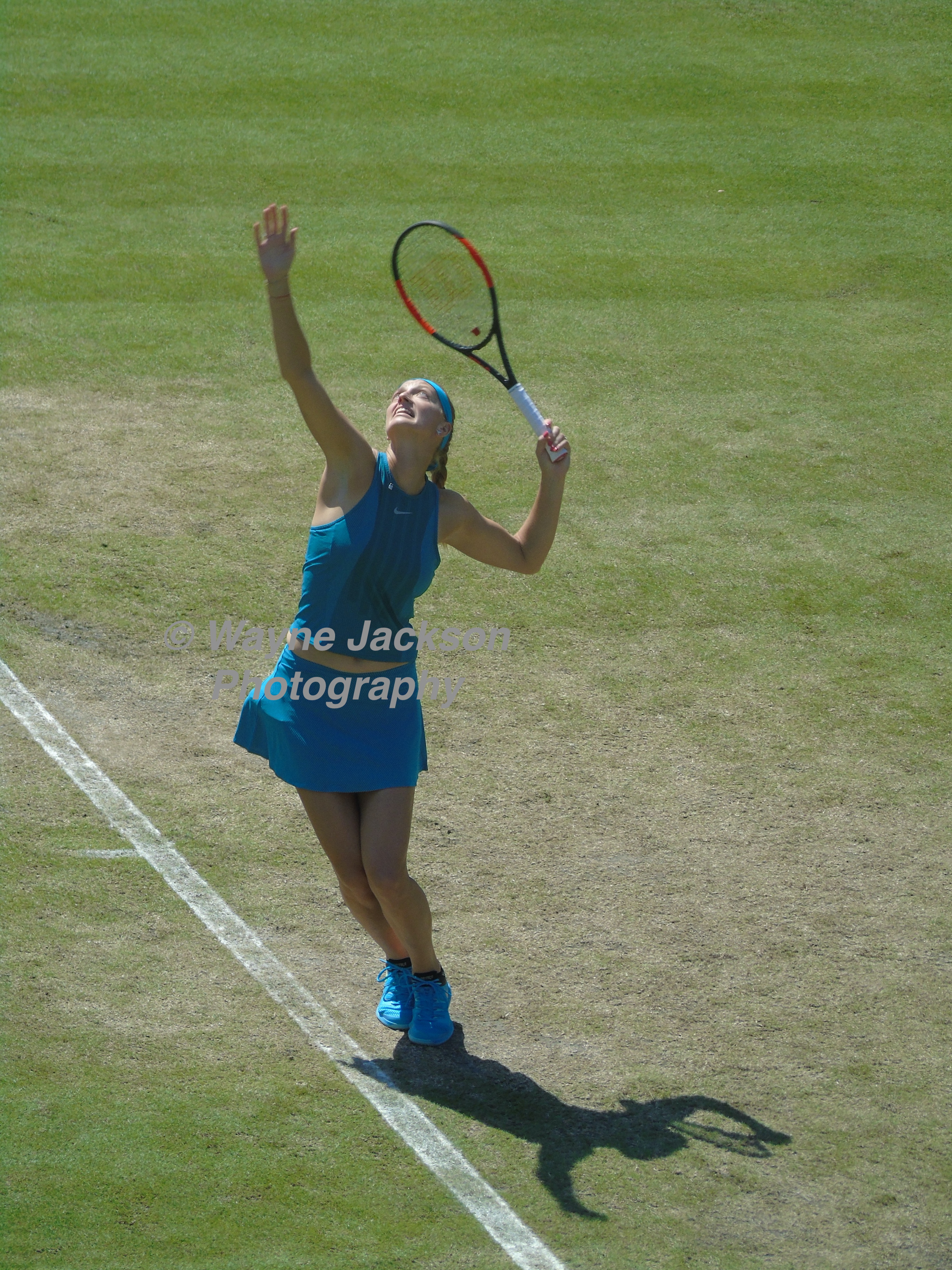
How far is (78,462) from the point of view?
10594mm

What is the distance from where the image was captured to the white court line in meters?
4.86

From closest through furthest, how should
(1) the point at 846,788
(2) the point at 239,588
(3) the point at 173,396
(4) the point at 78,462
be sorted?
(1) the point at 846,788, (2) the point at 239,588, (4) the point at 78,462, (3) the point at 173,396

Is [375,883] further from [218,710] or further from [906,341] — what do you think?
[906,341]

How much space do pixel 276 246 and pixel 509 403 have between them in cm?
693

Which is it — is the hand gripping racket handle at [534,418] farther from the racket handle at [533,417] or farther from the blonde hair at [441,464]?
the blonde hair at [441,464]

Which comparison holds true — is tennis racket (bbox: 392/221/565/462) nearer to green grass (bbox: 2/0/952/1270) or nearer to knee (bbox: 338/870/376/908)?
knee (bbox: 338/870/376/908)

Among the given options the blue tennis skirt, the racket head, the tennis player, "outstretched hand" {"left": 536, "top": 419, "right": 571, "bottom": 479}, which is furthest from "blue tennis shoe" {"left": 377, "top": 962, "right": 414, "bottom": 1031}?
the racket head

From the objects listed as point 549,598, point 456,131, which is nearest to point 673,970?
point 549,598

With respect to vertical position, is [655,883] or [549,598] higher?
[549,598]

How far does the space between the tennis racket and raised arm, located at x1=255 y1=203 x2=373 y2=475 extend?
123 cm

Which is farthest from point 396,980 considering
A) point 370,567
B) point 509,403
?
point 509,403

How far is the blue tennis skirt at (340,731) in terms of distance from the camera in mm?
5449

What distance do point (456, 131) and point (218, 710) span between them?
10895 millimetres

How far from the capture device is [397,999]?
19.1 ft
